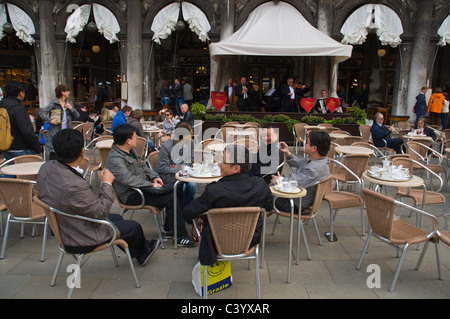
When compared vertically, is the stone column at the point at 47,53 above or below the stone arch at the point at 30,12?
below

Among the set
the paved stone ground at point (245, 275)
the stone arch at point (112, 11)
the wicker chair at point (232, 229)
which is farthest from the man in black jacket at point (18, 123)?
the stone arch at point (112, 11)

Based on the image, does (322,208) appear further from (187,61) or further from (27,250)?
(187,61)

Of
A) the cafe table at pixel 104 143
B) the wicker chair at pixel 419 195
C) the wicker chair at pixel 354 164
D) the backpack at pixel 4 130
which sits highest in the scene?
the backpack at pixel 4 130

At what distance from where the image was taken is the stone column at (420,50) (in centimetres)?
1176

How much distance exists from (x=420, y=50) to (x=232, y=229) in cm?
1210

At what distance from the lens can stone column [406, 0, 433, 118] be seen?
11.8m

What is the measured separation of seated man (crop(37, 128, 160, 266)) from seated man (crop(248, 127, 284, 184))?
207 centimetres

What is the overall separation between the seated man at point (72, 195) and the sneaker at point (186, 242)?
44.4 inches

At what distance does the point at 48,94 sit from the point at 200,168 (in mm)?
11236

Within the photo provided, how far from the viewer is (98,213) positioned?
269cm

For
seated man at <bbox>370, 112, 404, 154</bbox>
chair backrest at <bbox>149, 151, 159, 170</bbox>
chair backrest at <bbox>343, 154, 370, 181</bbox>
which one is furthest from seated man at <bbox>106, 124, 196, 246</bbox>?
seated man at <bbox>370, 112, 404, 154</bbox>

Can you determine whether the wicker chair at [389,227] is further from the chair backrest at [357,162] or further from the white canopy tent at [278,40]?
the white canopy tent at [278,40]
